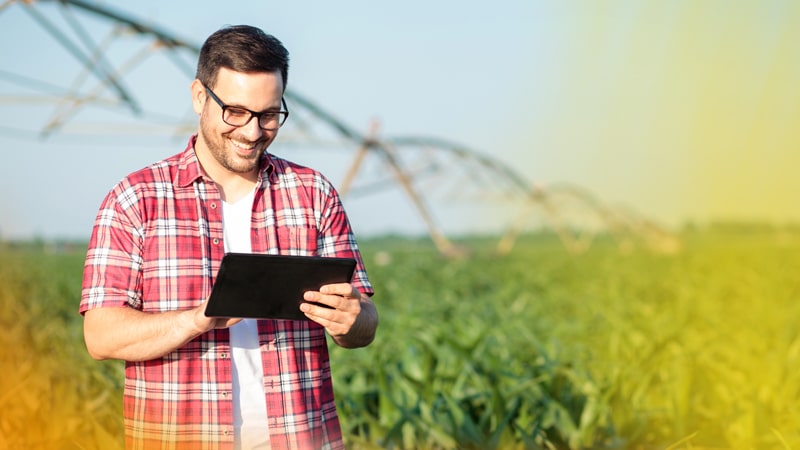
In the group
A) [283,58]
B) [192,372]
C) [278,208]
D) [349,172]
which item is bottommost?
[192,372]

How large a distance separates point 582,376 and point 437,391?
576 mm

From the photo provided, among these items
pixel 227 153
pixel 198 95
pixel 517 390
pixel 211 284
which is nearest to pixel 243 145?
pixel 227 153

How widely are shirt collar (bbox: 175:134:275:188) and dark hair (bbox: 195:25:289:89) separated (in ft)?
0.52

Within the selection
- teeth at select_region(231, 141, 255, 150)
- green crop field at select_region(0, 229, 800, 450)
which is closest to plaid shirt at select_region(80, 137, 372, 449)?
teeth at select_region(231, 141, 255, 150)

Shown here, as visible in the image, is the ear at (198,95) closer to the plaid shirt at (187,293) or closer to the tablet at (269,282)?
the plaid shirt at (187,293)

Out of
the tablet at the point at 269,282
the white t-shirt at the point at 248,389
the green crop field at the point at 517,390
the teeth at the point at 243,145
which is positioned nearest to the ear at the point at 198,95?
the teeth at the point at 243,145

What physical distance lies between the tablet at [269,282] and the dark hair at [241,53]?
37 cm

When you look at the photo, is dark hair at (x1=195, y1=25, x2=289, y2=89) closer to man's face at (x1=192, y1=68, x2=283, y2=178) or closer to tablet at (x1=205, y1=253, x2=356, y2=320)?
man's face at (x1=192, y1=68, x2=283, y2=178)

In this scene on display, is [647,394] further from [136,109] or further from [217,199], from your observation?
[136,109]

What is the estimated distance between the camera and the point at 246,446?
187 centimetres

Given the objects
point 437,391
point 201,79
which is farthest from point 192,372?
point 437,391

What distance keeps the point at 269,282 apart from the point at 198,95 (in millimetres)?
422

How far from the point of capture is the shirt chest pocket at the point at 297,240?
1.93m

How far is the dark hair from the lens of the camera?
1.80 m
